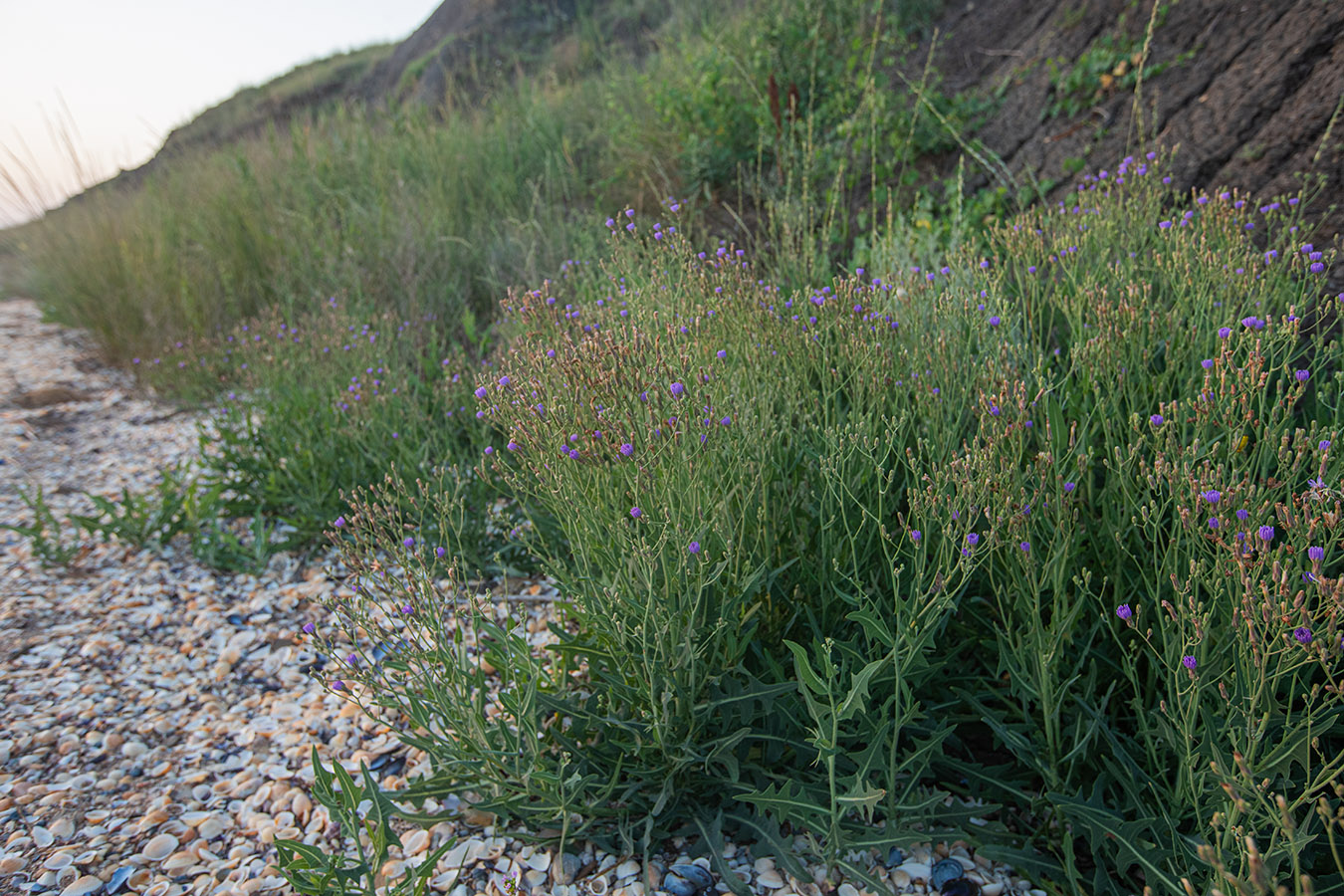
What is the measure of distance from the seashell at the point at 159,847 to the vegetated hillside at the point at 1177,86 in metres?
4.25

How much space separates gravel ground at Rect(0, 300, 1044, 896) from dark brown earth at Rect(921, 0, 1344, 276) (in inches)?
124

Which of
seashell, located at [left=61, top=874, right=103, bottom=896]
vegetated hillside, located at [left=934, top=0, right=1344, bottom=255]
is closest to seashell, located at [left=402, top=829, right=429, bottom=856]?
seashell, located at [left=61, top=874, right=103, bottom=896]

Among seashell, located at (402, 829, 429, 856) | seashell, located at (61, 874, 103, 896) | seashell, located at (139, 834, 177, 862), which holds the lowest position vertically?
seashell, located at (402, 829, 429, 856)

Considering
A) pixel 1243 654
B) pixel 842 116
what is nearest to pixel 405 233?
pixel 842 116

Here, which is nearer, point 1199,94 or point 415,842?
point 415,842

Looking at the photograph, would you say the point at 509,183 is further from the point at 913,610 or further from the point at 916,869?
the point at 916,869

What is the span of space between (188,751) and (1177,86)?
16.8ft

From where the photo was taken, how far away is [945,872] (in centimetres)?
172

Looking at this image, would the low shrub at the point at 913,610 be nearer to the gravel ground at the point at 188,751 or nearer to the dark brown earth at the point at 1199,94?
the gravel ground at the point at 188,751

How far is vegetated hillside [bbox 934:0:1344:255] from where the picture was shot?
10.6ft

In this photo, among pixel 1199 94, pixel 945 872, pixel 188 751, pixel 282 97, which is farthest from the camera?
pixel 282 97

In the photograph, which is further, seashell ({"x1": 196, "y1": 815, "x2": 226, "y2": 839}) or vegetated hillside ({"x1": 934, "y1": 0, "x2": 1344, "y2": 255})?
vegetated hillside ({"x1": 934, "y1": 0, "x2": 1344, "y2": 255})

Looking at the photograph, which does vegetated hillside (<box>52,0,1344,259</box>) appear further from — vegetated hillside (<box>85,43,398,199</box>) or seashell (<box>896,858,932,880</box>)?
vegetated hillside (<box>85,43,398,199</box>)

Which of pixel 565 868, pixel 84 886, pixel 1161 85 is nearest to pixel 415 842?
pixel 565 868
